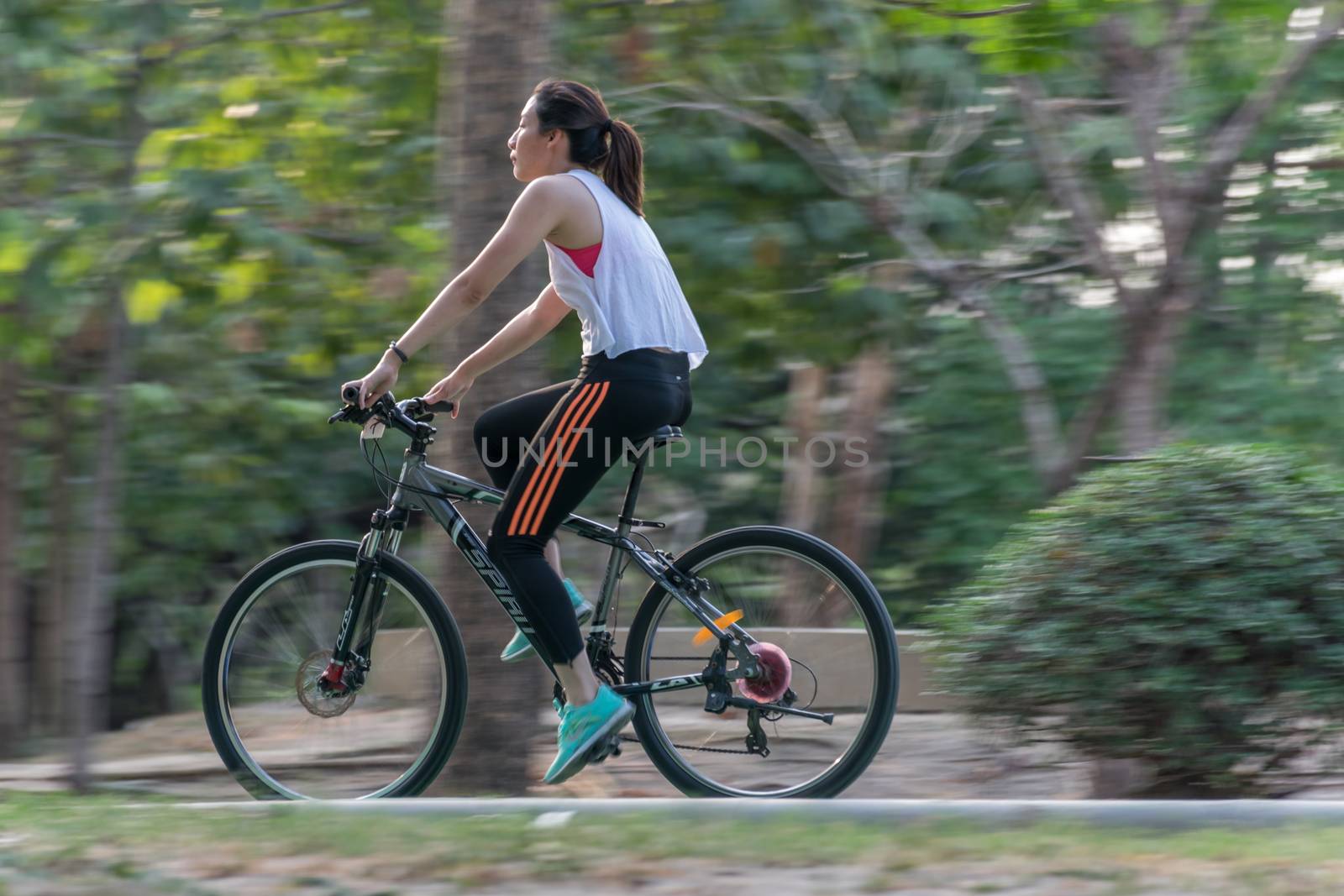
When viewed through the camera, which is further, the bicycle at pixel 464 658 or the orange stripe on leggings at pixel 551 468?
the bicycle at pixel 464 658

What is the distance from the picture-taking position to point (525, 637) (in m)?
4.84

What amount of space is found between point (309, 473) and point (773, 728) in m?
6.01

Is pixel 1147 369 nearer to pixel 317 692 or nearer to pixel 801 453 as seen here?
pixel 801 453

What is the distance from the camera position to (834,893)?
3496 mm

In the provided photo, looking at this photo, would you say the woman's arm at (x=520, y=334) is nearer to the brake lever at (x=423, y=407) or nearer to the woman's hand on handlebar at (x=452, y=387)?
the woman's hand on handlebar at (x=452, y=387)

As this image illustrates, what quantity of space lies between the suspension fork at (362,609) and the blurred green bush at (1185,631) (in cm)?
192

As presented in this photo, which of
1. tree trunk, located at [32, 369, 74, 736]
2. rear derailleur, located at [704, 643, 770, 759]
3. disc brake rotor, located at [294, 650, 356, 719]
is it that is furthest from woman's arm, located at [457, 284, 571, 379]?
tree trunk, located at [32, 369, 74, 736]

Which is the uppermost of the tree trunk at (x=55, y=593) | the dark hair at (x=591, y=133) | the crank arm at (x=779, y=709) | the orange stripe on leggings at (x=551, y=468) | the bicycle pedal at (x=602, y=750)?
the dark hair at (x=591, y=133)

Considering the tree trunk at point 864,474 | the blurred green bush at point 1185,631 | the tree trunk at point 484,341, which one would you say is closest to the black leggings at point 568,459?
the tree trunk at point 484,341

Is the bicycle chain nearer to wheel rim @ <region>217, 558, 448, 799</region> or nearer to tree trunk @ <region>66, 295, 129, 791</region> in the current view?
wheel rim @ <region>217, 558, 448, 799</region>

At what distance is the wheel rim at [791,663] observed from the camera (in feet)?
15.7

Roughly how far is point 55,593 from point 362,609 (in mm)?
6034

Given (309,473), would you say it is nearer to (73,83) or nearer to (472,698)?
(73,83)

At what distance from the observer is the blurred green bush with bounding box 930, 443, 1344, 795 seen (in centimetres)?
450
